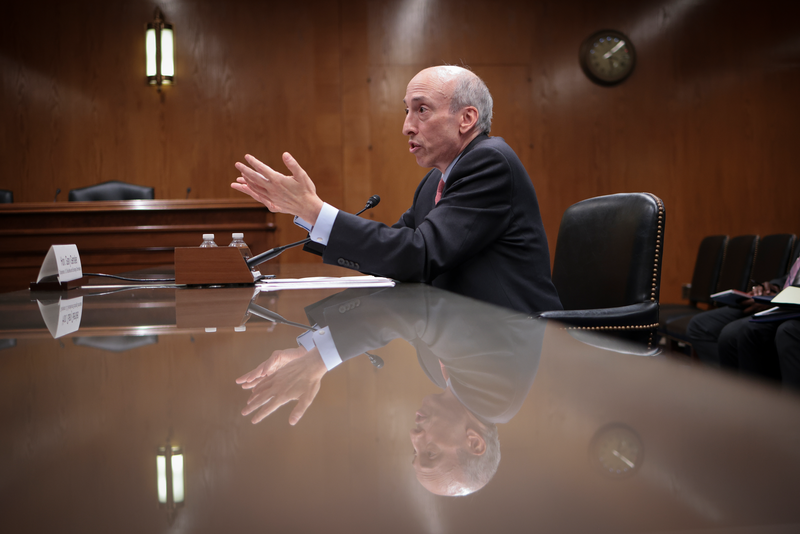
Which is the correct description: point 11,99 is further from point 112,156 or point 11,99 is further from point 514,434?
point 514,434

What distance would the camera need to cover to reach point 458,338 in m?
0.52

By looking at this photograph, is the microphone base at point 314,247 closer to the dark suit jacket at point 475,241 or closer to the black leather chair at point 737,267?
the dark suit jacket at point 475,241

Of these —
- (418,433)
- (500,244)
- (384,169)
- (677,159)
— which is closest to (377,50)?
(384,169)

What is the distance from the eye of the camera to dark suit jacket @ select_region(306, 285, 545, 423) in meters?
0.33

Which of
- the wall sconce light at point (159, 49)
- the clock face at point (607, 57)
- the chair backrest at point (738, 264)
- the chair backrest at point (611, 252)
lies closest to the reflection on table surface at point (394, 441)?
the chair backrest at point (611, 252)

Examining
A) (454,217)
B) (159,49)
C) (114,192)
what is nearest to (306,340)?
(454,217)

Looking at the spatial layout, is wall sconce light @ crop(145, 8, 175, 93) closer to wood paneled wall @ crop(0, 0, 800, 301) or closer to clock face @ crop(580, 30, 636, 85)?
wood paneled wall @ crop(0, 0, 800, 301)

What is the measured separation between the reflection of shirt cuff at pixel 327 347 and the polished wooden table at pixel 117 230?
217cm

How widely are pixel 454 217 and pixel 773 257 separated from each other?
275 cm

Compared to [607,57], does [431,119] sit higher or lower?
lower

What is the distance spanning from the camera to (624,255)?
1.48 m

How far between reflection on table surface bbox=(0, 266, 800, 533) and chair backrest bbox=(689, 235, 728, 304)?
3.58 m

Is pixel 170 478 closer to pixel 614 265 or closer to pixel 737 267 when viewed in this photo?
pixel 614 265

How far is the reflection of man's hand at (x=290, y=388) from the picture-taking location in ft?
1.01
